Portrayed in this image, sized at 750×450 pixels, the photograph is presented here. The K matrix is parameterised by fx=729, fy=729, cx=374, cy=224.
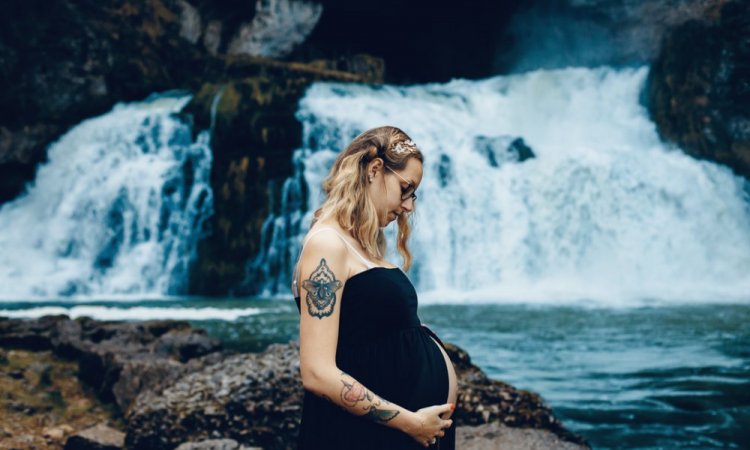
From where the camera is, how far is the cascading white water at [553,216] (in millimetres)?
20688

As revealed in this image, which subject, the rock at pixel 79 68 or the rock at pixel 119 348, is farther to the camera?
the rock at pixel 79 68

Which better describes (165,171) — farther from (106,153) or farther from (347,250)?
(347,250)

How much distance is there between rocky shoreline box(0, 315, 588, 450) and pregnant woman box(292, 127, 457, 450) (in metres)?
2.31

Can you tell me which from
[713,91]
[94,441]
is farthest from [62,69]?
[94,441]

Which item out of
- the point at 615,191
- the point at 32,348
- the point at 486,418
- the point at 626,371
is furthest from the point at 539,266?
the point at 486,418

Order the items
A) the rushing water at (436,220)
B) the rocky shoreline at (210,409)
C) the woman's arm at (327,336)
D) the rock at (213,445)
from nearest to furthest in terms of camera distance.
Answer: the woman's arm at (327,336) < the rock at (213,445) < the rocky shoreline at (210,409) < the rushing water at (436,220)

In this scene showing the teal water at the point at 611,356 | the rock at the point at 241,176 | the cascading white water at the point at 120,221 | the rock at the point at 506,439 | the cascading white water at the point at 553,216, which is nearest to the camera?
the rock at the point at 506,439

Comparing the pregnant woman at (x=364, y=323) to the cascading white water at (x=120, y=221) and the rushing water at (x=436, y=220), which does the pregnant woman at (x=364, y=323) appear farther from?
the cascading white water at (x=120, y=221)

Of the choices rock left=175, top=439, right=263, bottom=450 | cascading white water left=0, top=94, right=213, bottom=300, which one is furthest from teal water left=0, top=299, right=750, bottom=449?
cascading white water left=0, top=94, right=213, bottom=300

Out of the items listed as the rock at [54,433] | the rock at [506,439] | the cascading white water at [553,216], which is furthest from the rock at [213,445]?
the cascading white water at [553,216]

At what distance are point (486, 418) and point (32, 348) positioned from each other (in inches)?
221

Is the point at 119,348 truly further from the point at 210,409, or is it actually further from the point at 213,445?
the point at 213,445

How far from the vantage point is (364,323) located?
6.70ft

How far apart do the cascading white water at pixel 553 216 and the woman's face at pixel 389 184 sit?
16.6 meters
